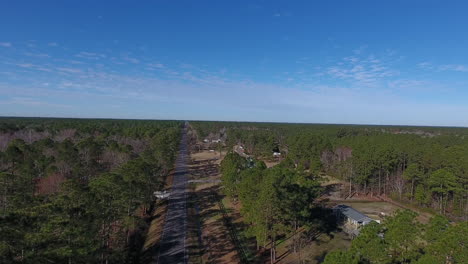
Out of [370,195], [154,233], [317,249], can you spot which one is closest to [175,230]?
[154,233]

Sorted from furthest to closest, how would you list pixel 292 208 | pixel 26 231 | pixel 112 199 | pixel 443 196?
pixel 443 196
pixel 292 208
pixel 112 199
pixel 26 231

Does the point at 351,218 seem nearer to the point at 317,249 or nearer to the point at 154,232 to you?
the point at 317,249

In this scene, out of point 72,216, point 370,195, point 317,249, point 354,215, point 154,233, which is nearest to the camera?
point 72,216

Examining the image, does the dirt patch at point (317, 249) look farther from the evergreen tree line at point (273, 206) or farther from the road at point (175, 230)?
the road at point (175, 230)

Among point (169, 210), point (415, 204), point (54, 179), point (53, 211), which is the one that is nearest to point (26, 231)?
point (53, 211)

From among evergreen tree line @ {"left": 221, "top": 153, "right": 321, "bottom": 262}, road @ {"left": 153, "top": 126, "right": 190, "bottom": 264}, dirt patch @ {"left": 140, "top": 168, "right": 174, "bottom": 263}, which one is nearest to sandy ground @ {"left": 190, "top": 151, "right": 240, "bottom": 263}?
road @ {"left": 153, "top": 126, "right": 190, "bottom": 264}

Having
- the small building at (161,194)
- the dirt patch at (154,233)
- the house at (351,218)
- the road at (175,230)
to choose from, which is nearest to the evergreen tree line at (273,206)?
the house at (351,218)

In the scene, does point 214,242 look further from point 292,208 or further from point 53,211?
point 53,211
